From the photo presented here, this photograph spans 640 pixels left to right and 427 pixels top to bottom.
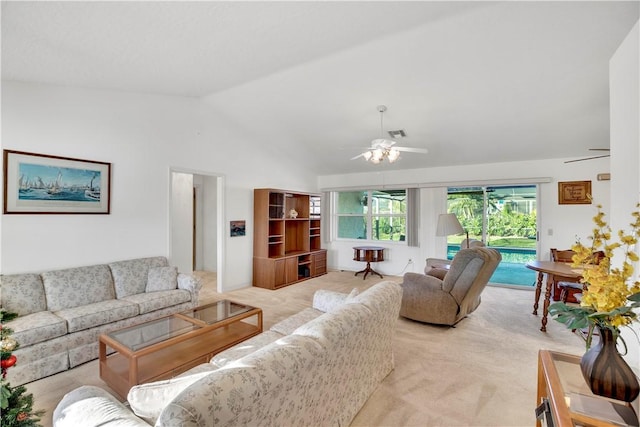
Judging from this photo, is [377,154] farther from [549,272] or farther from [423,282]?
[549,272]

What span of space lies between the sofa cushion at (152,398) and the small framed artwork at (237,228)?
4.05 m

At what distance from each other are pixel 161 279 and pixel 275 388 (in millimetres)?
3030

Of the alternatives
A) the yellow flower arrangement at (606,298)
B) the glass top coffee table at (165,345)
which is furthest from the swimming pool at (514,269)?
the glass top coffee table at (165,345)

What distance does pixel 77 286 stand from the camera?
2963mm

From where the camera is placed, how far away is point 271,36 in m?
2.50

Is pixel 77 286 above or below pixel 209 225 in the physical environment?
below

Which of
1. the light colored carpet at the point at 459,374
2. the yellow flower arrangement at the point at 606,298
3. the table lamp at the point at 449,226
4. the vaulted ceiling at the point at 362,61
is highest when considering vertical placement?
the vaulted ceiling at the point at 362,61

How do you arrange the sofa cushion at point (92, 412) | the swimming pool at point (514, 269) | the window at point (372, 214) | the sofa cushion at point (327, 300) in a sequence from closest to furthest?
1. the sofa cushion at point (92, 412)
2. the sofa cushion at point (327, 300)
3. the swimming pool at point (514, 269)
4. the window at point (372, 214)

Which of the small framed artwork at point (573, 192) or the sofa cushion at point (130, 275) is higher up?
the small framed artwork at point (573, 192)

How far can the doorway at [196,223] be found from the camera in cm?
562

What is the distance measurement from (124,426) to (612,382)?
6.23ft

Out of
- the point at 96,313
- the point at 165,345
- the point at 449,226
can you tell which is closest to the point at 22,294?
the point at 96,313

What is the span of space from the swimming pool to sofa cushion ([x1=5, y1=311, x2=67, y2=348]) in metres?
6.23

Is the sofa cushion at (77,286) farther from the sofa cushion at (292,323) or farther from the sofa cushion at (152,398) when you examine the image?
the sofa cushion at (152,398)
